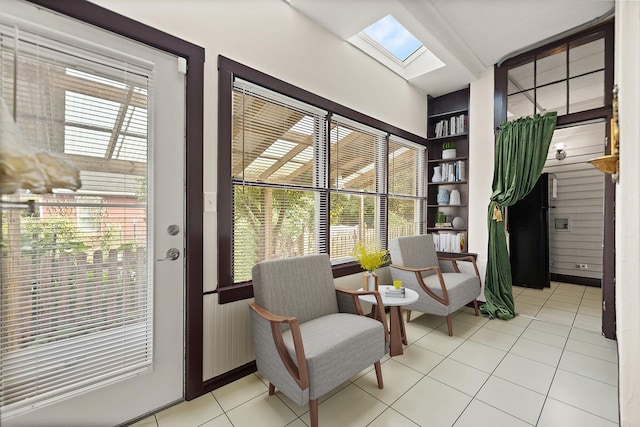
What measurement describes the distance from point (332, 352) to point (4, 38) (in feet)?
7.39

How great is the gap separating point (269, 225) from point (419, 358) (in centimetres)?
172

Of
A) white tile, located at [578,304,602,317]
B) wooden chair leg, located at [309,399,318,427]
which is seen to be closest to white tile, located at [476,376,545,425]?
wooden chair leg, located at [309,399,318,427]

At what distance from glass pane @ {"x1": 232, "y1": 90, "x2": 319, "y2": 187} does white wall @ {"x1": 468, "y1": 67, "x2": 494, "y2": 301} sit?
2.38 meters

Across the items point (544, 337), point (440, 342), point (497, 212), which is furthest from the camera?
point (497, 212)

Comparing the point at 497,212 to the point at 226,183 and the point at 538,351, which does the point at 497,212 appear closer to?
the point at 538,351

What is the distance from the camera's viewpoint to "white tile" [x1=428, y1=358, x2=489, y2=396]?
6.50 ft

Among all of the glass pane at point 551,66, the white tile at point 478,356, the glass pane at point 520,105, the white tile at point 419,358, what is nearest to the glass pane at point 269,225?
the white tile at point 419,358

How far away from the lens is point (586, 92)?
3070 mm

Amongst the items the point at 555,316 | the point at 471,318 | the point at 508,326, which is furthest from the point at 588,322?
the point at 471,318

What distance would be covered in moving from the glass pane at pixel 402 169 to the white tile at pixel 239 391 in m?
2.57

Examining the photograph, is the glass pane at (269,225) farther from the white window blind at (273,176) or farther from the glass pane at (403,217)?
the glass pane at (403,217)

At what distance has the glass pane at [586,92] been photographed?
2984 millimetres

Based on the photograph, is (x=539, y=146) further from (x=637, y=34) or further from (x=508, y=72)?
(x=637, y=34)

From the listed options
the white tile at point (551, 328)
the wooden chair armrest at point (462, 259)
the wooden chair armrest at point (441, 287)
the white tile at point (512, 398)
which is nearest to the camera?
the white tile at point (512, 398)
